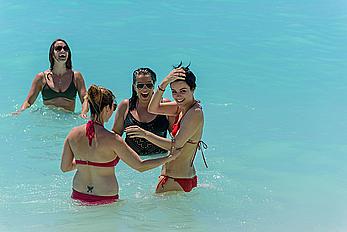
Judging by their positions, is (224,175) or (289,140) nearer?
(224,175)

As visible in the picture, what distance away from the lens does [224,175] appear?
6977 mm

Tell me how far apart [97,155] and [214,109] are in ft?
14.5

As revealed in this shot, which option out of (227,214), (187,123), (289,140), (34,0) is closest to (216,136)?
(289,140)

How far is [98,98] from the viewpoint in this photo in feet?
16.0

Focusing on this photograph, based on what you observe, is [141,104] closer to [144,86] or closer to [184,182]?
[144,86]

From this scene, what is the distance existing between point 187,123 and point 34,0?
1261 centimetres

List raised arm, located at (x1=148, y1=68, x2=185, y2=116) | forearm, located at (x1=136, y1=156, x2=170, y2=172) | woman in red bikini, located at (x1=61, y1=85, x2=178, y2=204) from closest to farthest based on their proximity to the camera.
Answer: woman in red bikini, located at (x1=61, y1=85, x2=178, y2=204), forearm, located at (x1=136, y1=156, x2=170, y2=172), raised arm, located at (x1=148, y1=68, x2=185, y2=116)

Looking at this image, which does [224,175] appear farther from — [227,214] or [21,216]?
[21,216]

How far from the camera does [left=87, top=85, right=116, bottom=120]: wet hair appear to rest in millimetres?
4855

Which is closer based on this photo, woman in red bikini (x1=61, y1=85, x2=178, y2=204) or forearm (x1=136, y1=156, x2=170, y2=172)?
woman in red bikini (x1=61, y1=85, x2=178, y2=204)

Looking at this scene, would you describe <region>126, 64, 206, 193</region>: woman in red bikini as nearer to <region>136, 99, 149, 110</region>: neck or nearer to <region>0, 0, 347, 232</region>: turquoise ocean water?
<region>0, 0, 347, 232</region>: turquoise ocean water

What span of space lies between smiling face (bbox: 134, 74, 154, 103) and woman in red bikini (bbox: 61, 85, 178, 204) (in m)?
1.16

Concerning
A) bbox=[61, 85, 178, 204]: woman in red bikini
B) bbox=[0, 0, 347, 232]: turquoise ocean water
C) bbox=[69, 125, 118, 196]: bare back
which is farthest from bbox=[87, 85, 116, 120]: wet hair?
bbox=[0, 0, 347, 232]: turquoise ocean water

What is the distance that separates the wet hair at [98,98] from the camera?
4.86 m
